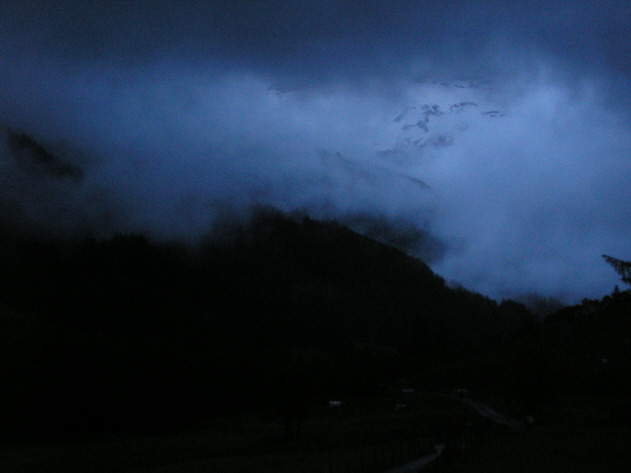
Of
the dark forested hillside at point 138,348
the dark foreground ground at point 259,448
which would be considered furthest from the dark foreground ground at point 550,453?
the dark forested hillside at point 138,348

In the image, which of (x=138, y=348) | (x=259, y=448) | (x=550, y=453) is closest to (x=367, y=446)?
(x=259, y=448)

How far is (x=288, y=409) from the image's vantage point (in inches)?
2539

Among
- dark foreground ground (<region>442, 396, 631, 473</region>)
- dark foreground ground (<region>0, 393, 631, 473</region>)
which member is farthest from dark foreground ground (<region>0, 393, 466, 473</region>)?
dark foreground ground (<region>442, 396, 631, 473</region>)

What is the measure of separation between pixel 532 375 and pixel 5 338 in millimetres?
82865

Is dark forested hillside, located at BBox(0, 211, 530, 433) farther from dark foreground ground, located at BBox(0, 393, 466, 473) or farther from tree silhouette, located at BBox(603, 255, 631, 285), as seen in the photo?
tree silhouette, located at BBox(603, 255, 631, 285)

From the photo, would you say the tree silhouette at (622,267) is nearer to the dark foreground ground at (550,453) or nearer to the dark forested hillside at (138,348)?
the dark foreground ground at (550,453)

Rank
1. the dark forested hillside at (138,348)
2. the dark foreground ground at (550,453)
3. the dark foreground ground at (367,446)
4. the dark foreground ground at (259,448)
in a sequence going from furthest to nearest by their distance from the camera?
the dark forested hillside at (138,348)
the dark foreground ground at (259,448)
the dark foreground ground at (367,446)
the dark foreground ground at (550,453)

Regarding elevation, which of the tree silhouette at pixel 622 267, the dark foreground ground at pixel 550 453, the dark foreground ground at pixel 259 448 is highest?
the tree silhouette at pixel 622 267

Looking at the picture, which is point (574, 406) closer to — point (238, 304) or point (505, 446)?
point (505, 446)

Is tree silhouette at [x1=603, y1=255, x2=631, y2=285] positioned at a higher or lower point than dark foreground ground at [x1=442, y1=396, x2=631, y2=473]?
higher

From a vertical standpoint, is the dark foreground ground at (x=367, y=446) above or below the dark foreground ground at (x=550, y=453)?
below

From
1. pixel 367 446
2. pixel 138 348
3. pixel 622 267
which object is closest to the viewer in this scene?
pixel 622 267

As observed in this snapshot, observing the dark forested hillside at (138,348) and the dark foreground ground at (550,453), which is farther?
the dark forested hillside at (138,348)

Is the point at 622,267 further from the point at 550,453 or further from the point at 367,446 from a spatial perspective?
the point at 367,446
